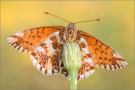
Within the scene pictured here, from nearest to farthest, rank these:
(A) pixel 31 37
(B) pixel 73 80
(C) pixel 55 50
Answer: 1. (B) pixel 73 80
2. (C) pixel 55 50
3. (A) pixel 31 37

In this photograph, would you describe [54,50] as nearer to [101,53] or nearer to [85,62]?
[85,62]

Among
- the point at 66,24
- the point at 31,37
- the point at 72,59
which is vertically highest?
the point at 66,24

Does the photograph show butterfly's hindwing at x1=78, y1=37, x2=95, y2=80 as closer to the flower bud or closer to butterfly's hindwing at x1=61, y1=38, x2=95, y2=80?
butterfly's hindwing at x1=61, y1=38, x2=95, y2=80

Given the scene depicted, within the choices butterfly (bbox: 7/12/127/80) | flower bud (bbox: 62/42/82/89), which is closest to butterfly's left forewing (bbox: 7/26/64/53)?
butterfly (bbox: 7/12/127/80)

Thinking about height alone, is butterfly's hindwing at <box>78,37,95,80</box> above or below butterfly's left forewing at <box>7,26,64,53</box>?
below

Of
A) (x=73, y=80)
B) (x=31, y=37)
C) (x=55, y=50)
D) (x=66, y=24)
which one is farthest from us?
(x=66, y=24)

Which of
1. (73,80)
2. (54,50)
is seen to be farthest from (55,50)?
(73,80)

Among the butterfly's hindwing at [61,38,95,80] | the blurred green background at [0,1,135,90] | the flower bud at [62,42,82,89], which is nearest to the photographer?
the flower bud at [62,42,82,89]
